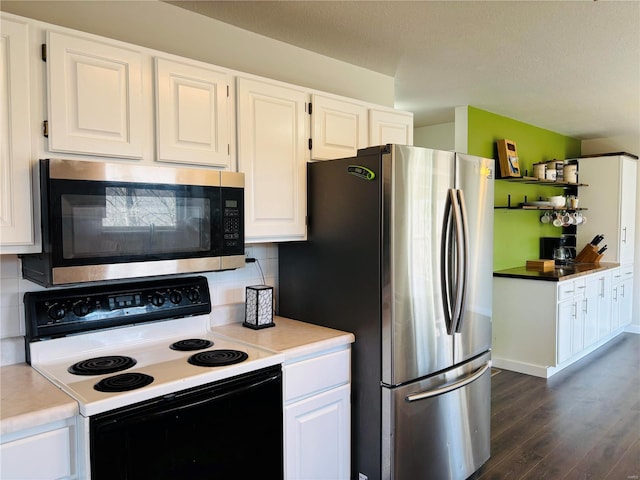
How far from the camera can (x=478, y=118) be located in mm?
4363

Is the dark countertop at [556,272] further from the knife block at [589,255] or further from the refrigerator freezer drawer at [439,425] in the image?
the refrigerator freezer drawer at [439,425]

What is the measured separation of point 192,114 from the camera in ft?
6.42

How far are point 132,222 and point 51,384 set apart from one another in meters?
0.61

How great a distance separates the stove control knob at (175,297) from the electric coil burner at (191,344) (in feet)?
0.59

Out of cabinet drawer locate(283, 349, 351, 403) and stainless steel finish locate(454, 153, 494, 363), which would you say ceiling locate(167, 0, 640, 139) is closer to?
stainless steel finish locate(454, 153, 494, 363)

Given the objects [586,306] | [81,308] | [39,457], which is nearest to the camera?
[39,457]

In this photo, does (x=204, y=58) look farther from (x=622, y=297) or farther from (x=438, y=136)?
(x=622, y=297)

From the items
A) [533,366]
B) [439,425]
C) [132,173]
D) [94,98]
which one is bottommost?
[533,366]

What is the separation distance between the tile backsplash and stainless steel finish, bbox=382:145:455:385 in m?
0.81

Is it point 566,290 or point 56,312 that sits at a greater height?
point 56,312

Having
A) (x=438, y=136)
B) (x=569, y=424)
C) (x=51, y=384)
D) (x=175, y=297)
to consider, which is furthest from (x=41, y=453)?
(x=438, y=136)

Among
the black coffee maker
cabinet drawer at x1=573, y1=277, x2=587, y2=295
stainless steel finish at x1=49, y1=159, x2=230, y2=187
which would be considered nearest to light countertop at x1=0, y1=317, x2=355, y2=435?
stainless steel finish at x1=49, y1=159, x2=230, y2=187

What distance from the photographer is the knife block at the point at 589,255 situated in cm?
539

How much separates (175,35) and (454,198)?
60.8 inches
